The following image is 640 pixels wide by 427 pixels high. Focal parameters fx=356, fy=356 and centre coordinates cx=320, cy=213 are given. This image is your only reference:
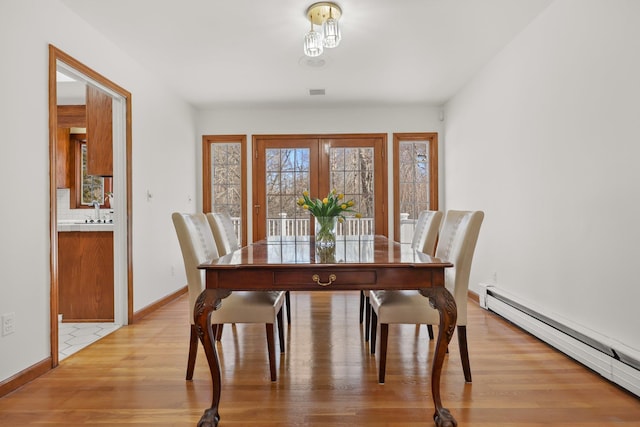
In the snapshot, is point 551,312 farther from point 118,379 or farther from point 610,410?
point 118,379

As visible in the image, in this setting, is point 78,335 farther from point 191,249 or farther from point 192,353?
point 191,249

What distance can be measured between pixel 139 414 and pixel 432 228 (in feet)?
7.23

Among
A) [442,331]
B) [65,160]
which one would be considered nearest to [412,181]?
[442,331]

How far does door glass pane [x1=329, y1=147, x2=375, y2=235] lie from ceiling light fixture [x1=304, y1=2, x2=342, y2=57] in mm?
2482

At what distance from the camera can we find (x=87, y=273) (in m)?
3.23

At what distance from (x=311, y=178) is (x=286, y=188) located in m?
0.39

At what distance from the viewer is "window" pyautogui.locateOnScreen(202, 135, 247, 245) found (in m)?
5.07

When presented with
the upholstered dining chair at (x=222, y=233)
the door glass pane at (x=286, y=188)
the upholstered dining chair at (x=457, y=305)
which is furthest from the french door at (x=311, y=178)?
the upholstered dining chair at (x=457, y=305)

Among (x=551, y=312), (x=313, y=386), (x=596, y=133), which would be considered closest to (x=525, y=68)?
(x=596, y=133)

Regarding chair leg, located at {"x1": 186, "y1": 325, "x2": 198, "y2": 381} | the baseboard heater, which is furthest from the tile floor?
the baseboard heater

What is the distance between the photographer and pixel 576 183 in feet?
7.64

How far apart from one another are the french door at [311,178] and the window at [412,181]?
233 millimetres

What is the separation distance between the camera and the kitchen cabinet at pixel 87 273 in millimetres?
3225

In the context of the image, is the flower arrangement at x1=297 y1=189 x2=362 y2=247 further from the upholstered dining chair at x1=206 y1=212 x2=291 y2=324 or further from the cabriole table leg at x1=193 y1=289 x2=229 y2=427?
the cabriole table leg at x1=193 y1=289 x2=229 y2=427
